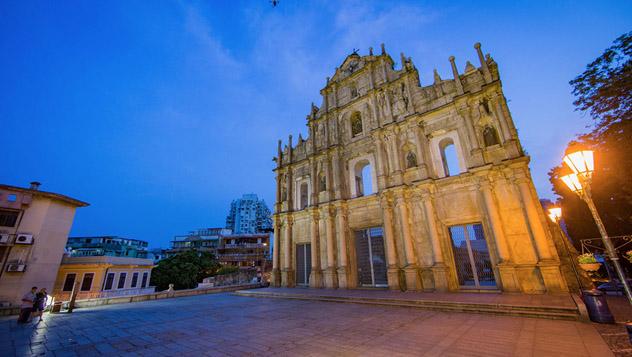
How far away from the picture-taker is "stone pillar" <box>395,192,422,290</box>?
12.1 meters

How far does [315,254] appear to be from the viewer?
16.3 metres

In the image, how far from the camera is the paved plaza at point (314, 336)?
455 cm

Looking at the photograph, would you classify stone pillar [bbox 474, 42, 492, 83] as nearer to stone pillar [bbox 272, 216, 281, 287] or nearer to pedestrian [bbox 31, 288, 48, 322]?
stone pillar [bbox 272, 216, 281, 287]

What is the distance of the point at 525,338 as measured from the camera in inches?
193

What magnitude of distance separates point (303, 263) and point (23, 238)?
59.1 feet

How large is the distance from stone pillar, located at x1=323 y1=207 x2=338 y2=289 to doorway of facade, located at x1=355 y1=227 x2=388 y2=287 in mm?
1499

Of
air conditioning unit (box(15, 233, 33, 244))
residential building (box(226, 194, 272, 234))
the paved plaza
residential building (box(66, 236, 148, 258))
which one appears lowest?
the paved plaza

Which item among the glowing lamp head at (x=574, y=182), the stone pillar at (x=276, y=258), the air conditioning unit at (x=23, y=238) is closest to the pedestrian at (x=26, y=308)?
the air conditioning unit at (x=23, y=238)

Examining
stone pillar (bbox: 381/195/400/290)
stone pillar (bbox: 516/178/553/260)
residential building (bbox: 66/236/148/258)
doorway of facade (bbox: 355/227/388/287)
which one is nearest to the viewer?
stone pillar (bbox: 516/178/553/260)

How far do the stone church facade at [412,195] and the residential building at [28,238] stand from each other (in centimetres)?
1529

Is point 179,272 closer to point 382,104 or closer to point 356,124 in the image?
point 356,124

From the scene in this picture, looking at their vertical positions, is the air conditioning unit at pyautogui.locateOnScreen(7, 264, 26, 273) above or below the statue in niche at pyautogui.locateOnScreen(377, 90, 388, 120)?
below

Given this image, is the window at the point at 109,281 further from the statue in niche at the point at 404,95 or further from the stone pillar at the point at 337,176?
the statue in niche at the point at 404,95

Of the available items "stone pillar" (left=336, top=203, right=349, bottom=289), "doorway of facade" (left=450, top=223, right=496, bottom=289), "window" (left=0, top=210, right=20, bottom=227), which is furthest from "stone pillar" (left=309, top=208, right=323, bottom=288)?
"window" (left=0, top=210, right=20, bottom=227)
